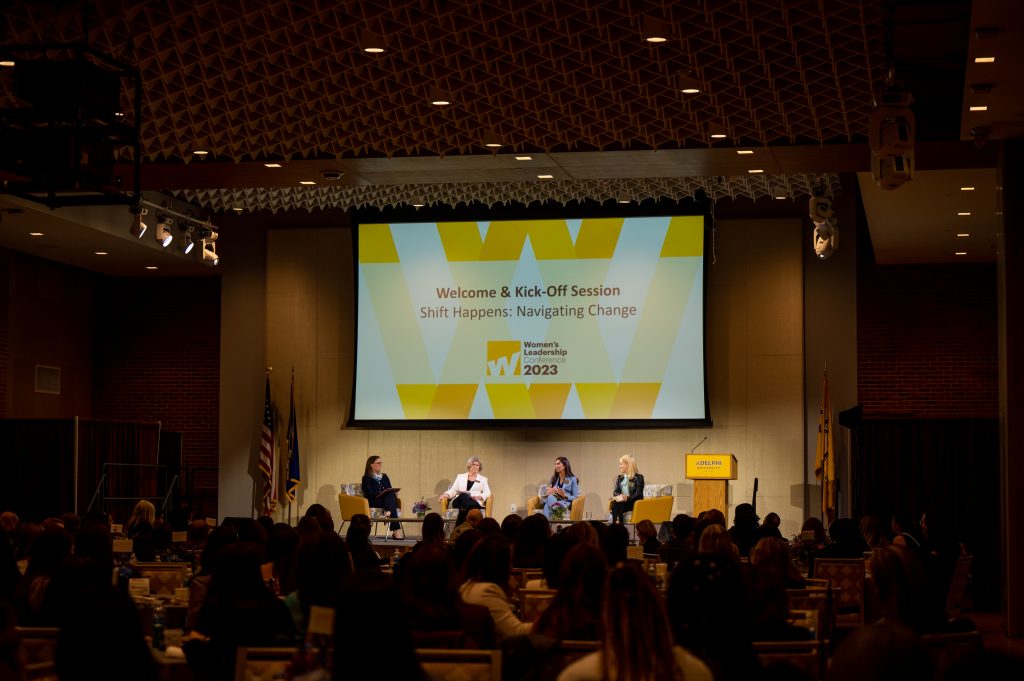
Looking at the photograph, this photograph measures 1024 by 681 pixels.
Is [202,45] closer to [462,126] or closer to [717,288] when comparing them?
[462,126]

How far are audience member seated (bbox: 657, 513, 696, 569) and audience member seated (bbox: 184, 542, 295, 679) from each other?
186 inches

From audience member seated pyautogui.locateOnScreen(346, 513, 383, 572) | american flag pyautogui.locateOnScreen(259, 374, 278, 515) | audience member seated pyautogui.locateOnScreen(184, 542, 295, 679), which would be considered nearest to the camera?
audience member seated pyautogui.locateOnScreen(184, 542, 295, 679)

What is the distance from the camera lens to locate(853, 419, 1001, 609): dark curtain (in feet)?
50.0

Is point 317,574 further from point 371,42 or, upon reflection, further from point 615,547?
point 371,42

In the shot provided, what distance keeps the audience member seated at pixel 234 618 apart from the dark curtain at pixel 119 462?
1235 centimetres

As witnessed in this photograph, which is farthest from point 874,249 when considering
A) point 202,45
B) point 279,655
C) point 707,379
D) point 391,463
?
point 279,655

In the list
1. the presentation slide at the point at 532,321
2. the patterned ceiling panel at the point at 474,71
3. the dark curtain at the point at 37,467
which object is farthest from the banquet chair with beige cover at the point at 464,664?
the presentation slide at the point at 532,321

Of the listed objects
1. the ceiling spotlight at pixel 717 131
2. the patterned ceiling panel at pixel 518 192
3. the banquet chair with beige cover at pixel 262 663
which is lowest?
the banquet chair with beige cover at pixel 262 663

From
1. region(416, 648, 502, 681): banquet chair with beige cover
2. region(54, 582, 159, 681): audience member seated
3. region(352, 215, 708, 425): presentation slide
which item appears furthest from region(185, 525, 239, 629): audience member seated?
region(352, 215, 708, 425): presentation slide

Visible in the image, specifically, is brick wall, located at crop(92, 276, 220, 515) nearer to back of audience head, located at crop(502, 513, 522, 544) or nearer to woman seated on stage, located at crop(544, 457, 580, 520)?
woman seated on stage, located at crop(544, 457, 580, 520)

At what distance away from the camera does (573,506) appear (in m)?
16.8

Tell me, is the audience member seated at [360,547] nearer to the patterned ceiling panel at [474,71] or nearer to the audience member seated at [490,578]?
the audience member seated at [490,578]

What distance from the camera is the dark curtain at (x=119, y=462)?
16.6 meters

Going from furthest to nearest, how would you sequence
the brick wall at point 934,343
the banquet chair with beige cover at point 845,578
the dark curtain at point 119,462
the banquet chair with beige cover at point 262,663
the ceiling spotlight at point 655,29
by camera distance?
the brick wall at point 934,343, the dark curtain at point 119,462, the banquet chair with beige cover at point 845,578, the ceiling spotlight at point 655,29, the banquet chair with beige cover at point 262,663
